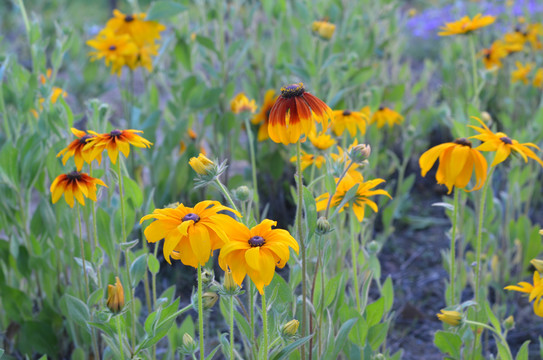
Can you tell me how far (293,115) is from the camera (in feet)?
3.20

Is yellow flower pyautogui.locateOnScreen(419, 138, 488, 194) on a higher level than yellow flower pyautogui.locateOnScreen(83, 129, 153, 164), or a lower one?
lower

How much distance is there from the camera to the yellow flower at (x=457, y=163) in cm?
107

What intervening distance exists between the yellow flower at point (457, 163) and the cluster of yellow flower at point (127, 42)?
1393 mm

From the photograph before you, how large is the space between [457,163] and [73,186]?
753 mm

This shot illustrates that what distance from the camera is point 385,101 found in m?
3.11

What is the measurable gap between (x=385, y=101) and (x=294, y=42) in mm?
588

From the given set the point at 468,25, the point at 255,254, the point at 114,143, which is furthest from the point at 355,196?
the point at 468,25

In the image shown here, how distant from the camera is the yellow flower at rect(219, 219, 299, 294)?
34.0 inches

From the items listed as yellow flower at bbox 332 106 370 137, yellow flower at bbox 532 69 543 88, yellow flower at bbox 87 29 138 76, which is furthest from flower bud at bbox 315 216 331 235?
yellow flower at bbox 532 69 543 88

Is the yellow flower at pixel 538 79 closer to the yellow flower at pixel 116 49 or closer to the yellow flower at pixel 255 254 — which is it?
the yellow flower at pixel 116 49

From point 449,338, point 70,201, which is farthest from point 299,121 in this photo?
point 449,338

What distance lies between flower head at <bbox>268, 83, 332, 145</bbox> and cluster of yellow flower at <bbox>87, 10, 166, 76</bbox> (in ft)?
4.28

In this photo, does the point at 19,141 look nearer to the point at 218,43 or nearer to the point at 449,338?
the point at 218,43

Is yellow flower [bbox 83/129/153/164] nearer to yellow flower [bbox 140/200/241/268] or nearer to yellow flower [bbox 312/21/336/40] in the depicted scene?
yellow flower [bbox 140/200/241/268]
